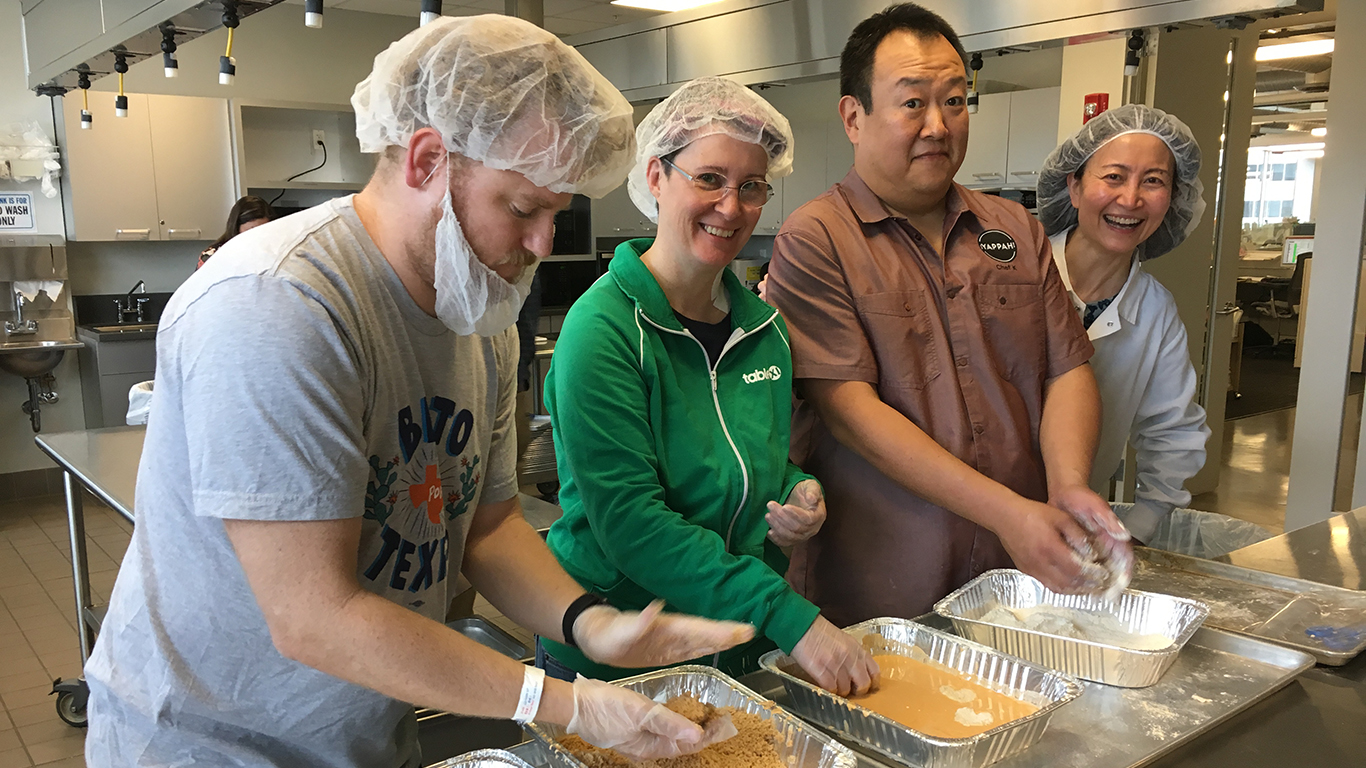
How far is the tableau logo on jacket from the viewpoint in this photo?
156 cm

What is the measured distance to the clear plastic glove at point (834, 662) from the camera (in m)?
1.28

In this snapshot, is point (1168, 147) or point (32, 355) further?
point (32, 355)

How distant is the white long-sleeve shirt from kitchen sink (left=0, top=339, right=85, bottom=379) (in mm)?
5502

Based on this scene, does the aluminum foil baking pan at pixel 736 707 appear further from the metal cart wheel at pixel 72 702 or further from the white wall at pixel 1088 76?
the white wall at pixel 1088 76

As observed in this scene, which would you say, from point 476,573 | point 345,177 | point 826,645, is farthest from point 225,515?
point 345,177

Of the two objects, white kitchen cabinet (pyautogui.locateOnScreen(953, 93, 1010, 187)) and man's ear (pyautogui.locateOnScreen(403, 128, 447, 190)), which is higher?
white kitchen cabinet (pyautogui.locateOnScreen(953, 93, 1010, 187))

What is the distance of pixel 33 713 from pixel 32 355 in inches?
117

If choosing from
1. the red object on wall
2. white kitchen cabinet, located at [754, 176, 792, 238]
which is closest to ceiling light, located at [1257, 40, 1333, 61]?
the red object on wall

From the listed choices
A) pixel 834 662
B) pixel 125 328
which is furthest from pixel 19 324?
pixel 834 662

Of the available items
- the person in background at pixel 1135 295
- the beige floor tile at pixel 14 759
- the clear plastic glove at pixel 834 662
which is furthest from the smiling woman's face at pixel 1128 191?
the beige floor tile at pixel 14 759

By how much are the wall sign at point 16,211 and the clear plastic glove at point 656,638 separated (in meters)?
5.92

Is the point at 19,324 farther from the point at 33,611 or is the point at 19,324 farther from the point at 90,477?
the point at 90,477

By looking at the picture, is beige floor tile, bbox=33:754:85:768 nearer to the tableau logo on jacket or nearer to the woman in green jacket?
the woman in green jacket

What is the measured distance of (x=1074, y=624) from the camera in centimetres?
150
